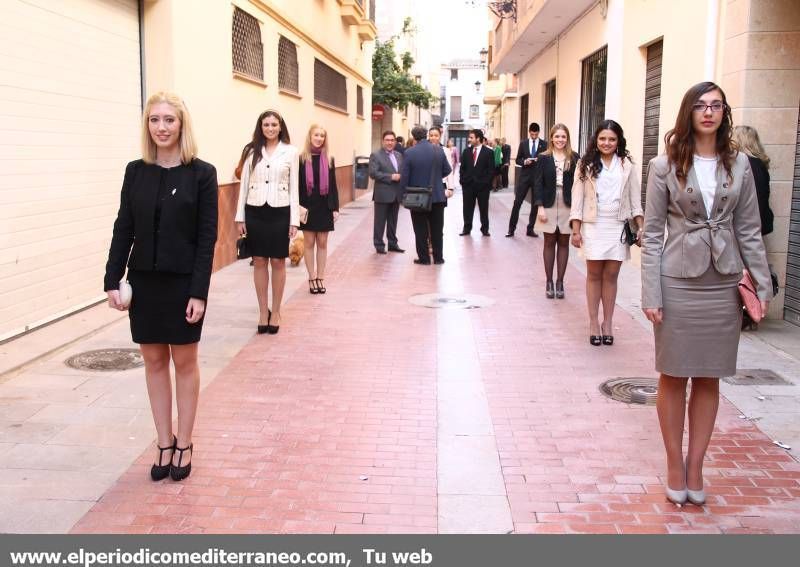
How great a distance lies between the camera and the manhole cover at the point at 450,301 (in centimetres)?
912

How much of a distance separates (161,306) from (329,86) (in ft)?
56.2

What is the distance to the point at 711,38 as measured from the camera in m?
9.05

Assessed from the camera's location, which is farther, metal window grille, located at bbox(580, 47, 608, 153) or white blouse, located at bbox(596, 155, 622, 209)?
metal window grille, located at bbox(580, 47, 608, 153)

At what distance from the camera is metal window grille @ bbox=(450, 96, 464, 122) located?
8294 centimetres

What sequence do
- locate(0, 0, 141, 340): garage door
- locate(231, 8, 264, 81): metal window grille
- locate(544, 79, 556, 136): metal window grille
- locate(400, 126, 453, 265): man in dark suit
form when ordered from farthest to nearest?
locate(544, 79, 556, 136): metal window grille, locate(231, 8, 264, 81): metal window grille, locate(400, 126, 453, 265): man in dark suit, locate(0, 0, 141, 340): garage door

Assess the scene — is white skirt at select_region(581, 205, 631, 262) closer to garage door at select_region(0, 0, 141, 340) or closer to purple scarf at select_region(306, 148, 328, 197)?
purple scarf at select_region(306, 148, 328, 197)

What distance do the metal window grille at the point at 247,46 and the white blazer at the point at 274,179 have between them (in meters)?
5.24

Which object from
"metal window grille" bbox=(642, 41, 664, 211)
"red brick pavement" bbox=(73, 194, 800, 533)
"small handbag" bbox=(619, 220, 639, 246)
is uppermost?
"metal window grille" bbox=(642, 41, 664, 211)

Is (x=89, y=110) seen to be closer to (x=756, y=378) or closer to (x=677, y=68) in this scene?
(x=756, y=378)

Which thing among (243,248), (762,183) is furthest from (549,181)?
(243,248)

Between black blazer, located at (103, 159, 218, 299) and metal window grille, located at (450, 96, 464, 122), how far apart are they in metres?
80.0

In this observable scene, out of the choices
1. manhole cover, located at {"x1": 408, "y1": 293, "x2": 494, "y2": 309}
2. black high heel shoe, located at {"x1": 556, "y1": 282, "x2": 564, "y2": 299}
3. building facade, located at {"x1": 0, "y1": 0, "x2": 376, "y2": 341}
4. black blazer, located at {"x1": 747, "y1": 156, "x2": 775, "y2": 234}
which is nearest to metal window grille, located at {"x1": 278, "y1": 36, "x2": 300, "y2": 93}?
building facade, located at {"x1": 0, "y1": 0, "x2": 376, "y2": 341}

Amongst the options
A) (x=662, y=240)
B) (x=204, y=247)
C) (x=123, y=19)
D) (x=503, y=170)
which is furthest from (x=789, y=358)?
(x=503, y=170)
